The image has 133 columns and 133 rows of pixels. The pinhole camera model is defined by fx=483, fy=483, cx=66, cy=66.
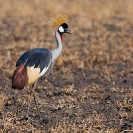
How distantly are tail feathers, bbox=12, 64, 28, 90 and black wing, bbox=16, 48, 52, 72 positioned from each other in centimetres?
10

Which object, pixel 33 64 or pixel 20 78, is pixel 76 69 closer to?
pixel 33 64

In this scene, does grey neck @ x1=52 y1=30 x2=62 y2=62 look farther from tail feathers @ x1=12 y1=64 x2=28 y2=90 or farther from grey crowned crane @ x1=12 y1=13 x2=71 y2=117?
tail feathers @ x1=12 y1=64 x2=28 y2=90

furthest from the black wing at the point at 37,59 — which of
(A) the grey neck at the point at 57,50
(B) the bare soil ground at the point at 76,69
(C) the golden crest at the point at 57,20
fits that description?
(B) the bare soil ground at the point at 76,69

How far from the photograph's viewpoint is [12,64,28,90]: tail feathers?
239 inches

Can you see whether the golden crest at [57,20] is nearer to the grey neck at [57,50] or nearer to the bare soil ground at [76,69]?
the grey neck at [57,50]

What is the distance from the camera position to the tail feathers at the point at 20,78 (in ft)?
19.9

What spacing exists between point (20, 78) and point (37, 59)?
1.34 ft

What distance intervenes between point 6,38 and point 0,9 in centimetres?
275

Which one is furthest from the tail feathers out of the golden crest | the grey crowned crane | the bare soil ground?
the golden crest

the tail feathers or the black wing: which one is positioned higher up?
the black wing

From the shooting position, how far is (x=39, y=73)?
636 cm

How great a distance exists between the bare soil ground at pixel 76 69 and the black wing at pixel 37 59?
2.22 ft

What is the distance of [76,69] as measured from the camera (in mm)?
8789

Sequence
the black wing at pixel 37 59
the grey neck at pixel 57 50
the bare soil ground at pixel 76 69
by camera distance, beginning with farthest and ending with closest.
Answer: the grey neck at pixel 57 50 < the black wing at pixel 37 59 < the bare soil ground at pixel 76 69
